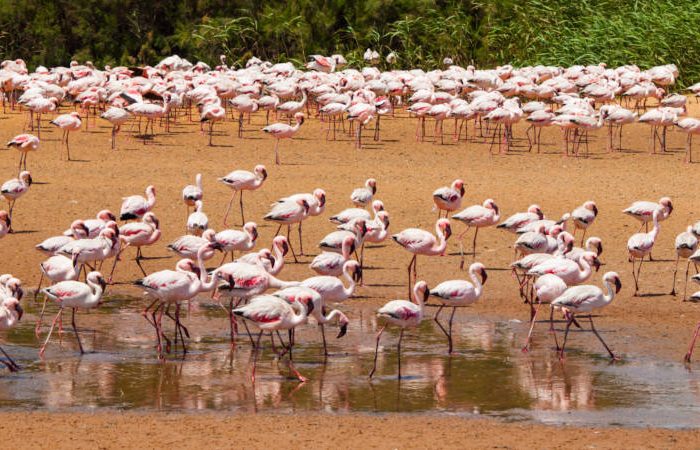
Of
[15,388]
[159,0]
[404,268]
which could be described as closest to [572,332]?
[404,268]

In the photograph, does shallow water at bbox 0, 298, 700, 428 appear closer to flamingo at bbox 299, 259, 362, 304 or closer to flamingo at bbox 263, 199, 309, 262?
flamingo at bbox 299, 259, 362, 304

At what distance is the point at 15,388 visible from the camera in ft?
34.3

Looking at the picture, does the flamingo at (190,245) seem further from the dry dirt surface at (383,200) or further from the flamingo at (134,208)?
the flamingo at (134,208)

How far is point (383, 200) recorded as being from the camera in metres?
18.8

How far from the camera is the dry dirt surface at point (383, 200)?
9266mm

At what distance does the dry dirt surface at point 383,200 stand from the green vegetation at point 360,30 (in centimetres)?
454

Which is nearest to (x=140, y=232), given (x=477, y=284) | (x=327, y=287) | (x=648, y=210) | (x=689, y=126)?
(x=327, y=287)

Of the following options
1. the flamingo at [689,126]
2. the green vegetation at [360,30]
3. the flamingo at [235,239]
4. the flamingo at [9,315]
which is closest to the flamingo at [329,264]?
the flamingo at [235,239]

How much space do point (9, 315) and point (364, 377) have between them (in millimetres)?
2964

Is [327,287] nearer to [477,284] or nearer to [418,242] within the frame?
[477,284]

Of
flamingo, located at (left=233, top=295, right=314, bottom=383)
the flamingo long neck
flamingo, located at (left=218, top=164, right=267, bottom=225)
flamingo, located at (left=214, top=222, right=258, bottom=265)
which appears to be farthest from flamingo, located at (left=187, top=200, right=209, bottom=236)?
flamingo, located at (left=233, top=295, right=314, bottom=383)

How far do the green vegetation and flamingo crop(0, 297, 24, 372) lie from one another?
2063cm

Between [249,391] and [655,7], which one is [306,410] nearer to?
[249,391]

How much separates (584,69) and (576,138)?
169 inches
